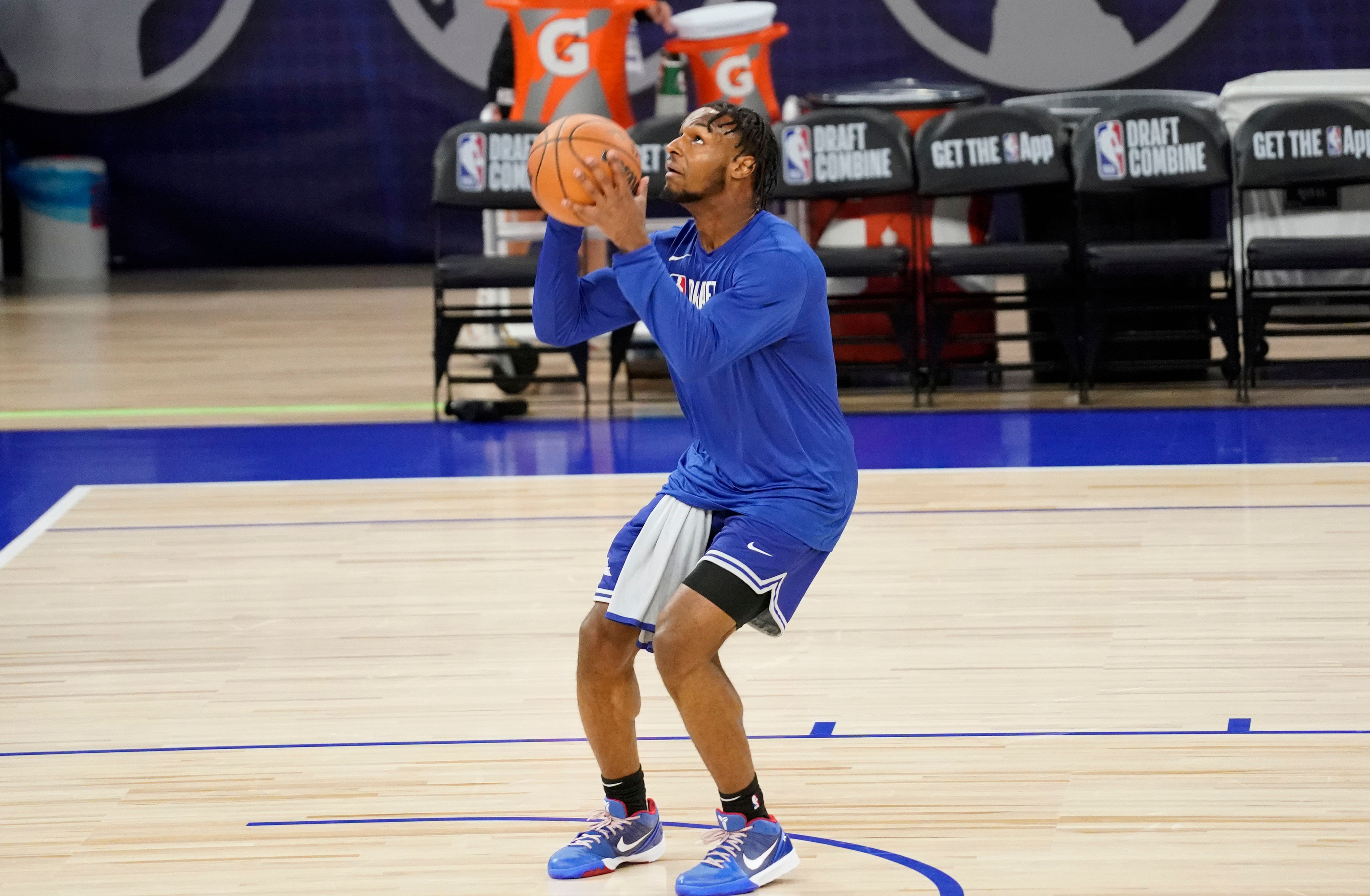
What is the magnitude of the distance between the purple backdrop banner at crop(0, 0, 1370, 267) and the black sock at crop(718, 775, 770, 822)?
10632 mm

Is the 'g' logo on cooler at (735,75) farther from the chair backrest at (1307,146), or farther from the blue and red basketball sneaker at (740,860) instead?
the blue and red basketball sneaker at (740,860)

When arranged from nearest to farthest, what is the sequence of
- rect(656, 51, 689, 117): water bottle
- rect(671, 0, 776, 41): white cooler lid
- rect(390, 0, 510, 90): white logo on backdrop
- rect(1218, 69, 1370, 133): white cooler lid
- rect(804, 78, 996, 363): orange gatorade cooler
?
rect(804, 78, 996, 363): orange gatorade cooler → rect(1218, 69, 1370, 133): white cooler lid → rect(671, 0, 776, 41): white cooler lid → rect(656, 51, 689, 117): water bottle → rect(390, 0, 510, 90): white logo on backdrop

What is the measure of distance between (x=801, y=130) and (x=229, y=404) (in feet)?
10.5

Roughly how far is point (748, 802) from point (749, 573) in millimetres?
432

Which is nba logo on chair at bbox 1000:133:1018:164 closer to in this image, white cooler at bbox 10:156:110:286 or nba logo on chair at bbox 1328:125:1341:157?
nba logo on chair at bbox 1328:125:1341:157

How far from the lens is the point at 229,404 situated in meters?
9.05

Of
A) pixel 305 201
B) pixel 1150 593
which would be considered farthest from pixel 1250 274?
pixel 305 201

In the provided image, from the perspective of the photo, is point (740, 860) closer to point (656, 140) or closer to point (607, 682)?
point (607, 682)

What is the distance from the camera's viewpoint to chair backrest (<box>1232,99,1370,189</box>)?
7.91 metres

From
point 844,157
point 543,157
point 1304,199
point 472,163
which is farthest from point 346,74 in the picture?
point 543,157

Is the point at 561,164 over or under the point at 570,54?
under

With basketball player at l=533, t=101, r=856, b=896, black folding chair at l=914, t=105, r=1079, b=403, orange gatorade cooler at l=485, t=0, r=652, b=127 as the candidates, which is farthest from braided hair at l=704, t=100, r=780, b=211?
orange gatorade cooler at l=485, t=0, r=652, b=127

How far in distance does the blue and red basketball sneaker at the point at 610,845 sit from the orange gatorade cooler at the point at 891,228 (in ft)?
17.3

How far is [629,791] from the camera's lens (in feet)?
11.1
